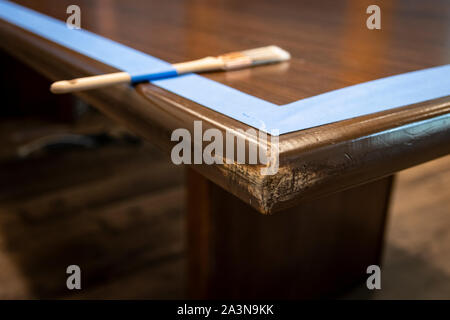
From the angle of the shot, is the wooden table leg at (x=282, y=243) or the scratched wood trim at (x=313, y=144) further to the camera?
the wooden table leg at (x=282, y=243)

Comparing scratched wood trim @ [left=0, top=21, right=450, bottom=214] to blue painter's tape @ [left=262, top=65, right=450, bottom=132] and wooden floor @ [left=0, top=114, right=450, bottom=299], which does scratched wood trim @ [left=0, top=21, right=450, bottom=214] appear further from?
wooden floor @ [left=0, top=114, right=450, bottom=299]

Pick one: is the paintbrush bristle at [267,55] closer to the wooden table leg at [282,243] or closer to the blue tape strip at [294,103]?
the blue tape strip at [294,103]

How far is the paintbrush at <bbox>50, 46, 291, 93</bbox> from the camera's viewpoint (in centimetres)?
58

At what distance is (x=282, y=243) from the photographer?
1136mm

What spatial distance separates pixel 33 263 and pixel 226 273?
63cm

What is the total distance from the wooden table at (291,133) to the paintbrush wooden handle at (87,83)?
0.07ft

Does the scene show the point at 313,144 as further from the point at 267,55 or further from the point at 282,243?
the point at 282,243

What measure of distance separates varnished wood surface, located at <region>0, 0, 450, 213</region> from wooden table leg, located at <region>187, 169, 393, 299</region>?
307mm

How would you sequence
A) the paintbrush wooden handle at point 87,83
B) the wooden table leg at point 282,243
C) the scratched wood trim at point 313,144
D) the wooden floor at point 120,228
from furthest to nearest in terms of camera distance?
1. the wooden floor at point 120,228
2. the wooden table leg at point 282,243
3. the paintbrush wooden handle at point 87,83
4. the scratched wood trim at point 313,144

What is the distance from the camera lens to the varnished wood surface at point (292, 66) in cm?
46

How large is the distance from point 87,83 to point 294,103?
Result: 9.4 inches

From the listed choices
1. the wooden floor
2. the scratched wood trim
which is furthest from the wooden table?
the wooden floor

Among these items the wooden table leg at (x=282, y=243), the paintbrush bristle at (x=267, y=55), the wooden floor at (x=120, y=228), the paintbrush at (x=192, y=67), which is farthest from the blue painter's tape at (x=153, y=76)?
the wooden floor at (x=120, y=228)
